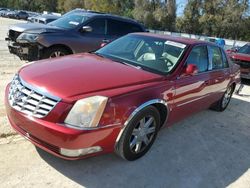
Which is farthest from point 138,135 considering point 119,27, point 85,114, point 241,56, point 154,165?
point 241,56

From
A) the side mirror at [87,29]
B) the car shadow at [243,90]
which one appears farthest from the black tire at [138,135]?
the car shadow at [243,90]

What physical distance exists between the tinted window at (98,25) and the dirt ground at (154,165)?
4379mm

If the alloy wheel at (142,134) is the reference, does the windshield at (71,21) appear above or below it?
above

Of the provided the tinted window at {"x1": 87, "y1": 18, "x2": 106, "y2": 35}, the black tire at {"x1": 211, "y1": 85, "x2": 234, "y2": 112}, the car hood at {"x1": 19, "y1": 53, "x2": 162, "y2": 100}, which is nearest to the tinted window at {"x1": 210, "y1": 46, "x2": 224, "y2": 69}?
the black tire at {"x1": 211, "y1": 85, "x2": 234, "y2": 112}

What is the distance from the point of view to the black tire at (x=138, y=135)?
372 centimetres

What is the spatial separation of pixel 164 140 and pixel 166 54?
4.36ft

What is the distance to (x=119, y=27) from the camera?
31.5 feet

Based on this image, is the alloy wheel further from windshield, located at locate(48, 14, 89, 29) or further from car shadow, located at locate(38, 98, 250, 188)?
windshield, located at locate(48, 14, 89, 29)

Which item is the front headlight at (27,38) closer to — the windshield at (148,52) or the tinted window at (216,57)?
the windshield at (148,52)

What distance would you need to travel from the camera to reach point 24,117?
3418 millimetres

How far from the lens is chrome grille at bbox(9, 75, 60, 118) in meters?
3.32

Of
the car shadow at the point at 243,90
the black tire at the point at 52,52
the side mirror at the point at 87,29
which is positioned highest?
the side mirror at the point at 87,29

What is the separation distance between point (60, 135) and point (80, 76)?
90 cm

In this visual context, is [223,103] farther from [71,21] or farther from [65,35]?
[71,21]
